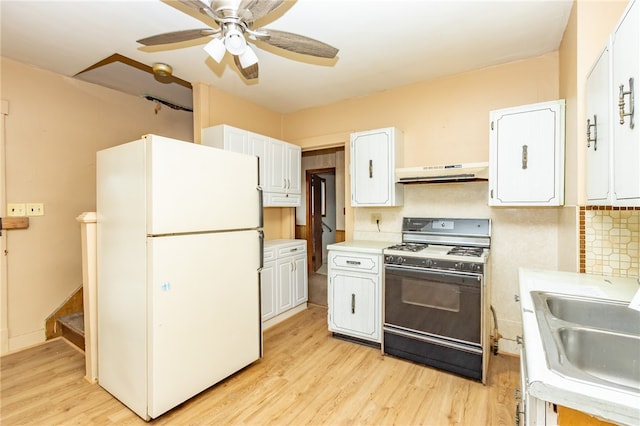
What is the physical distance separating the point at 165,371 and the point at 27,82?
9.76ft

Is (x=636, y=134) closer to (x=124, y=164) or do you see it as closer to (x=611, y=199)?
(x=611, y=199)

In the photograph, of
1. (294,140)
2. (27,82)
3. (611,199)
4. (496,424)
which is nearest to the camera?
(611,199)

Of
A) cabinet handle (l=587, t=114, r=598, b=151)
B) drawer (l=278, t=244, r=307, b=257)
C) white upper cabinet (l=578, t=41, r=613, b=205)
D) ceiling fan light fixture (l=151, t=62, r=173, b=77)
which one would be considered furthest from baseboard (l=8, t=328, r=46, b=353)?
cabinet handle (l=587, t=114, r=598, b=151)

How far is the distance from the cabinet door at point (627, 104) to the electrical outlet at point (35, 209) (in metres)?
4.22

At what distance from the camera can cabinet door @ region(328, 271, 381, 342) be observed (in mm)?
2762

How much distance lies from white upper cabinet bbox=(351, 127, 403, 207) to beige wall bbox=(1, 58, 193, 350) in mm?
2841

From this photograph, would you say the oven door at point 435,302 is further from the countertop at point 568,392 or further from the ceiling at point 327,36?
the ceiling at point 327,36

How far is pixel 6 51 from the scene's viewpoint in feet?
8.28

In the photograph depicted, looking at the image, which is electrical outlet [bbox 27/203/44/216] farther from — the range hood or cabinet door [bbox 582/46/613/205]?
cabinet door [bbox 582/46/613/205]

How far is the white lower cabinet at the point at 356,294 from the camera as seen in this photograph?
274 centimetres

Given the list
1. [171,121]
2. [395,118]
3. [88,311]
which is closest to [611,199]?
[395,118]

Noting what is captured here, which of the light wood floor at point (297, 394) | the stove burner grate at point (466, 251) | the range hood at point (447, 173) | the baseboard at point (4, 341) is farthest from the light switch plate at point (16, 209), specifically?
the stove burner grate at point (466, 251)

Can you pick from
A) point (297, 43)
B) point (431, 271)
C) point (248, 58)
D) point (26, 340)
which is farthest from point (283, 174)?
point (26, 340)

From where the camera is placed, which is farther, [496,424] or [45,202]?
[45,202]
